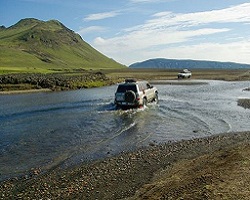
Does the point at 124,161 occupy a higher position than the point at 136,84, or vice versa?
the point at 136,84

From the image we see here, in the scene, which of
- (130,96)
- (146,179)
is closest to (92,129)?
(130,96)

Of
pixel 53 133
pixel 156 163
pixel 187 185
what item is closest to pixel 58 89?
pixel 53 133

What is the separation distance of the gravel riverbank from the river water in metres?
1.49

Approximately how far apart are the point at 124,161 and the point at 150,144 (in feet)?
12.6

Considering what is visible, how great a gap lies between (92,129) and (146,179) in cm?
1098

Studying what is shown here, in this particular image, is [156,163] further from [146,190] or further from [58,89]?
[58,89]

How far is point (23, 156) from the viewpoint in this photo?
1669 cm

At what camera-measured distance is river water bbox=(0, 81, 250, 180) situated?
16.7 meters

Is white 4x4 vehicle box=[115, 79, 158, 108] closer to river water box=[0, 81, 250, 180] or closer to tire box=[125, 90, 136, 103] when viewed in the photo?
tire box=[125, 90, 136, 103]

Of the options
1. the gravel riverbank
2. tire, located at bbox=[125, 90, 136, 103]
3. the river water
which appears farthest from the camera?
tire, located at bbox=[125, 90, 136, 103]

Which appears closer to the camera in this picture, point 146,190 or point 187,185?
point 187,185

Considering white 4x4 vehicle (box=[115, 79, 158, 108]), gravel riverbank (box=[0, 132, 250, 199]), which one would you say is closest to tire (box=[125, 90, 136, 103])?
white 4x4 vehicle (box=[115, 79, 158, 108])

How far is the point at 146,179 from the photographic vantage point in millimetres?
12734

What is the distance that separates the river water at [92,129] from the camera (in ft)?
54.7
